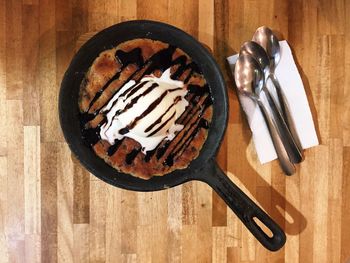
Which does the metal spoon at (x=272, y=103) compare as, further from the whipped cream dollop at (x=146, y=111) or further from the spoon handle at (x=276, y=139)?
the whipped cream dollop at (x=146, y=111)

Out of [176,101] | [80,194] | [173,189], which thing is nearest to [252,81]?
[176,101]

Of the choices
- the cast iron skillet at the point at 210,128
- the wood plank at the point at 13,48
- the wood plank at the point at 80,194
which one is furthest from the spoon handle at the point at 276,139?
the wood plank at the point at 13,48

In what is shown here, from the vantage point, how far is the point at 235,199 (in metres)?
1.14

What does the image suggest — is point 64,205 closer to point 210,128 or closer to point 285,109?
point 210,128

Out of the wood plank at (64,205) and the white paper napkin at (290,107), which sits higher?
the white paper napkin at (290,107)

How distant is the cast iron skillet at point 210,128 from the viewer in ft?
3.81

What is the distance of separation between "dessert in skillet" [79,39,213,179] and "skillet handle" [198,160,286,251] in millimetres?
75

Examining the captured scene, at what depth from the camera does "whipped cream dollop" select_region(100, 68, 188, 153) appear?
3.79ft

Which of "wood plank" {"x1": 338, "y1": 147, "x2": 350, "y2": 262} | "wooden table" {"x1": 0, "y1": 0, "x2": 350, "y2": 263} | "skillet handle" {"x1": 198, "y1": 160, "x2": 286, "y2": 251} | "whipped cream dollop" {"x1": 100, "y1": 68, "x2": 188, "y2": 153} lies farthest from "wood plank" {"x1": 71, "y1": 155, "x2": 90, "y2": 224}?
"wood plank" {"x1": 338, "y1": 147, "x2": 350, "y2": 262}

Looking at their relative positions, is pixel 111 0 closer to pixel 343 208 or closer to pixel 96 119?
pixel 96 119

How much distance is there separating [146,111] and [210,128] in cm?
16

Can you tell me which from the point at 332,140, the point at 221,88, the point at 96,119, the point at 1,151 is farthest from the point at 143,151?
the point at 332,140

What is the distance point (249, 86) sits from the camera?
1213 mm

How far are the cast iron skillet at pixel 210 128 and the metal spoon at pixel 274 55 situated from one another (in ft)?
0.49
